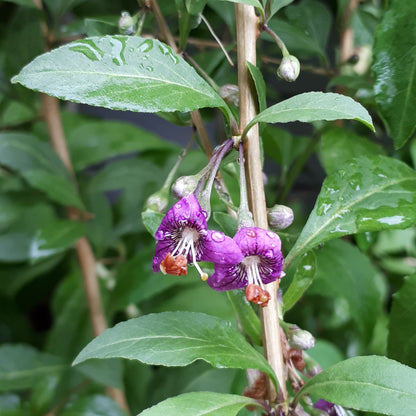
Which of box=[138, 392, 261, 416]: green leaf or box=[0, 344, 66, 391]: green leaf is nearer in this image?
box=[138, 392, 261, 416]: green leaf

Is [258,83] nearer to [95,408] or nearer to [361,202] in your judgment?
[361,202]

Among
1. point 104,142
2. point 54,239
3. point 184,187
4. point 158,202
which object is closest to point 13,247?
point 54,239

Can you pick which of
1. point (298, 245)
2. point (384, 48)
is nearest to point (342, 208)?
point (298, 245)

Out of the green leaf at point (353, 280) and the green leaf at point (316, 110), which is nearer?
the green leaf at point (316, 110)

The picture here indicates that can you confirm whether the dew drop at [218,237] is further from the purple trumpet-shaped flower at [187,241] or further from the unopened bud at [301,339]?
the unopened bud at [301,339]

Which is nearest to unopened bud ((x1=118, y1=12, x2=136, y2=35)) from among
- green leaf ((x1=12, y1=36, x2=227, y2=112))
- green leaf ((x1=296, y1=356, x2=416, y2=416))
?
green leaf ((x1=12, y1=36, x2=227, y2=112))

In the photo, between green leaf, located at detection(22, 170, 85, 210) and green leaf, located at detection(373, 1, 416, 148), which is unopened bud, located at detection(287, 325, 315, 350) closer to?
green leaf, located at detection(373, 1, 416, 148)

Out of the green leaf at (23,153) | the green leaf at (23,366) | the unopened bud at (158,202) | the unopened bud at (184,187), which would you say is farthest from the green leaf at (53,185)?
the unopened bud at (184,187)
